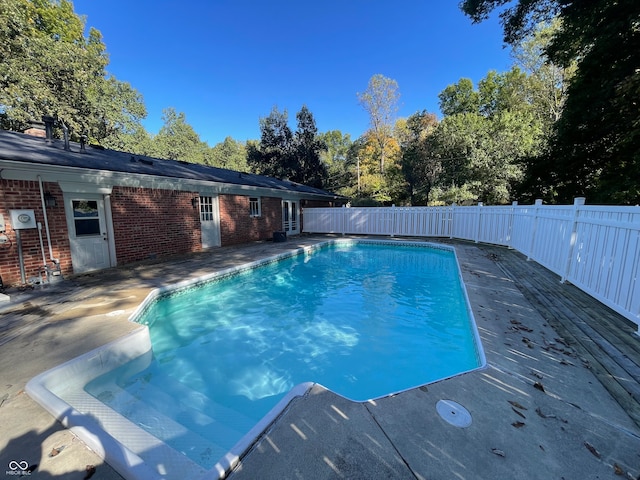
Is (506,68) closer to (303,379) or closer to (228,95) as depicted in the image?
(228,95)

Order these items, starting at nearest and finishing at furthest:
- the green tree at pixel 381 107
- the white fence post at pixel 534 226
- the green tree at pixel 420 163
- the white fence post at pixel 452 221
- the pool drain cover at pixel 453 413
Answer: the pool drain cover at pixel 453 413
the white fence post at pixel 534 226
the white fence post at pixel 452 221
the green tree at pixel 420 163
the green tree at pixel 381 107

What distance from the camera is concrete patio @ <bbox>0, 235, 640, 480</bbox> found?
5.16ft

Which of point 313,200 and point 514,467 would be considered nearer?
point 514,467

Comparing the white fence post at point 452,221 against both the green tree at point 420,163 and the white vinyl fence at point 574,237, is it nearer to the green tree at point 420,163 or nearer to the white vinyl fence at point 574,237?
the white vinyl fence at point 574,237

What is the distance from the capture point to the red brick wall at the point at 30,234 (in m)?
5.23

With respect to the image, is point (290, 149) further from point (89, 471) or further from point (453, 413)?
point (89, 471)

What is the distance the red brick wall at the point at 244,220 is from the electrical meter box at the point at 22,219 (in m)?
5.39

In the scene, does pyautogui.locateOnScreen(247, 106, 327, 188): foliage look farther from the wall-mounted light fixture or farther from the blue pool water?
the wall-mounted light fixture

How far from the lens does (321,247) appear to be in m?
11.7

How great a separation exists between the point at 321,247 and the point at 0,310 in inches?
357

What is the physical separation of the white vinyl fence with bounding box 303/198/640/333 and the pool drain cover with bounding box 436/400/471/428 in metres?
2.52

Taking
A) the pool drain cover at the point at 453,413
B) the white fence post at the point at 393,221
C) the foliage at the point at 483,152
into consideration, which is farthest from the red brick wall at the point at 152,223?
the foliage at the point at 483,152

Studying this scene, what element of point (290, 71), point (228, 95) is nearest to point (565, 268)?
point (290, 71)

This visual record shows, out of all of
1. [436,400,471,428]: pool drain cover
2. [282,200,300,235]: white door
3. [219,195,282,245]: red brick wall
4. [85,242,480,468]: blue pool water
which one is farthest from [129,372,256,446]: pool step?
[282,200,300,235]: white door
